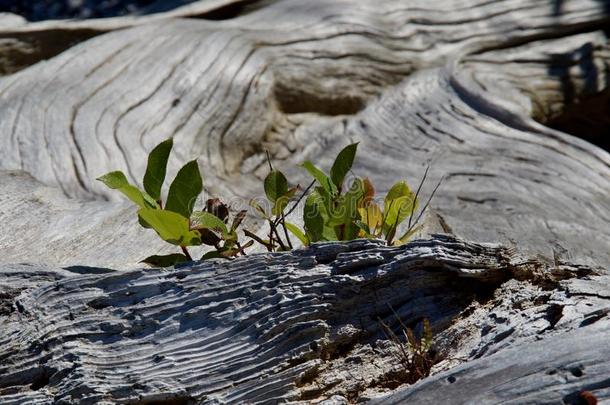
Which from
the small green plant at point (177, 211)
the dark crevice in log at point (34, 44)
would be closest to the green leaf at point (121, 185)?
the small green plant at point (177, 211)

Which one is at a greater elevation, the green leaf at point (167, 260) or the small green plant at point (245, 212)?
the small green plant at point (245, 212)

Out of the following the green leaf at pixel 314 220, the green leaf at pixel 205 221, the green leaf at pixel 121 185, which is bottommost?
the green leaf at pixel 314 220

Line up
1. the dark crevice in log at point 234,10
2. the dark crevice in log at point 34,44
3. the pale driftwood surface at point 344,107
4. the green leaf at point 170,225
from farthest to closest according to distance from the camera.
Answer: the dark crevice in log at point 234,10 < the dark crevice in log at point 34,44 < the pale driftwood surface at point 344,107 < the green leaf at point 170,225

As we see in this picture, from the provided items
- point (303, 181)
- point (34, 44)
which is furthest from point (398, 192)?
point (34, 44)

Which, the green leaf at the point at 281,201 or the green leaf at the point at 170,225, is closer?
the green leaf at the point at 170,225

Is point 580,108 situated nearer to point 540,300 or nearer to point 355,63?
point 355,63

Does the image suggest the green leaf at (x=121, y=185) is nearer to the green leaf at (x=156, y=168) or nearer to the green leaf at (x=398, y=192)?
the green leaf at (x=156, y=168)

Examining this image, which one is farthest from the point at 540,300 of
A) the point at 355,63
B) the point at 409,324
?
the point at 355,63
